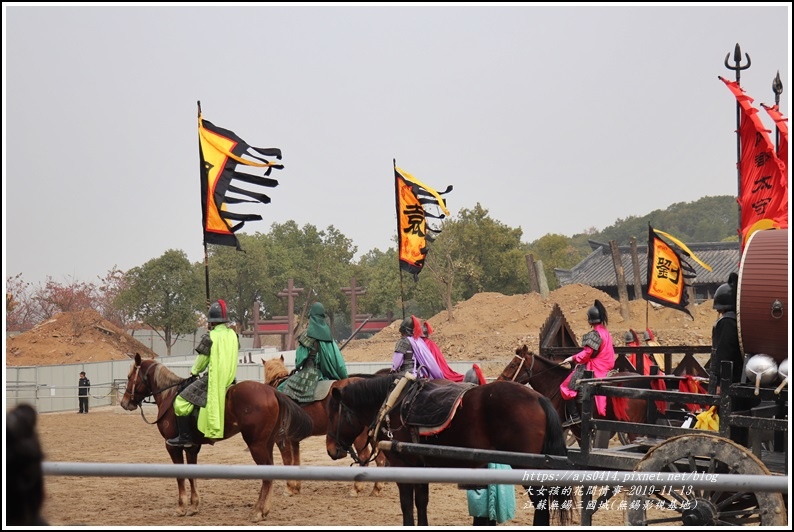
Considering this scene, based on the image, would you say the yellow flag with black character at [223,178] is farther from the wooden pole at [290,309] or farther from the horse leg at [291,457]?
the wooden pole at [290,309]

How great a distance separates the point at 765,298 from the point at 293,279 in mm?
46881

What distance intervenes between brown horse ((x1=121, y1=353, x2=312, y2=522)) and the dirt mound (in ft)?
72.9

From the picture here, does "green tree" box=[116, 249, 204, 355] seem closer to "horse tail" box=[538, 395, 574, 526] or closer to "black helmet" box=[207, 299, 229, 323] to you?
"black helmet" box=[207, 299, 229, 323]

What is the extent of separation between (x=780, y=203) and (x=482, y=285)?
121 feet

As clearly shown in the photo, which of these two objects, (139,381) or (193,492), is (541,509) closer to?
(193,492)

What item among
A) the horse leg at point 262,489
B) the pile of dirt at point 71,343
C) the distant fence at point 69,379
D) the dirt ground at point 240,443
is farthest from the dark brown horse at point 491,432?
the pile of dirt at point 71,343

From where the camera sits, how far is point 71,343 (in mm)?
37938

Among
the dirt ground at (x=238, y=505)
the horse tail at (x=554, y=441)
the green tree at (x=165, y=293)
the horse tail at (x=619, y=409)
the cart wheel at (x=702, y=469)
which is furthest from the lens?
the green tree at (x=165, y=293)

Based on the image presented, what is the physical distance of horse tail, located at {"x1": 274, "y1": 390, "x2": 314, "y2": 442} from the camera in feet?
33.5

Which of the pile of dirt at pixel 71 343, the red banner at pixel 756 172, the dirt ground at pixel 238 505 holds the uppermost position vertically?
the red banner at pixel 756 172

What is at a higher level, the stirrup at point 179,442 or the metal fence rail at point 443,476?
the metal fence rail at point 443,476

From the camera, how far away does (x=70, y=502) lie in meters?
10.2

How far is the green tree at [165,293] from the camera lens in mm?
40688

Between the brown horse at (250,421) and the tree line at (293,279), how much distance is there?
97.5 ft
